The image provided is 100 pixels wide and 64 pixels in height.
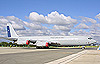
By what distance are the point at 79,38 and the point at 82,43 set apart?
2.17 meters

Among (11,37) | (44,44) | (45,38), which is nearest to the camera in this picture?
(44,44)

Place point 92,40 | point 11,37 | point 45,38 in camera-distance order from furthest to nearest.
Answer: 1. point 11,37
2. point 45,38
3. point 92,40

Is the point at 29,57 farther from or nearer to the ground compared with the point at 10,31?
nearer to the ground

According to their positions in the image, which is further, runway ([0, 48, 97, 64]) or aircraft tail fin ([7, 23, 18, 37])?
aircraft tail fin ([7, 23, 18, 37])

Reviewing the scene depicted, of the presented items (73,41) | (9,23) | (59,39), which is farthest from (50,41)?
(9,23)

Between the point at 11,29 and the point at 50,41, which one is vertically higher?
the point at 11,29

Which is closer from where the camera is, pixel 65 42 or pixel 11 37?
pixel 65 42

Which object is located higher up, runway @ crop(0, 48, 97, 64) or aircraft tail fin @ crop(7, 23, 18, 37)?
aircraft tail fin @ crop(7, 23, 18, 37)

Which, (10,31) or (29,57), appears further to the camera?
(10,31)

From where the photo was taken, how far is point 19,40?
57500 millimetres

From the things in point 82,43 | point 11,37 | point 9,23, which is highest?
point 9,23

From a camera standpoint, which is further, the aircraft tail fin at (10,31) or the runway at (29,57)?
the aircraft tail fin at (10,31)

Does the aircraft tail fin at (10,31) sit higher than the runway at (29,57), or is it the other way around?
the aircraft tail fin at (10,31)

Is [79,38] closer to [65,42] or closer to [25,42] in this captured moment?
[65,42]
